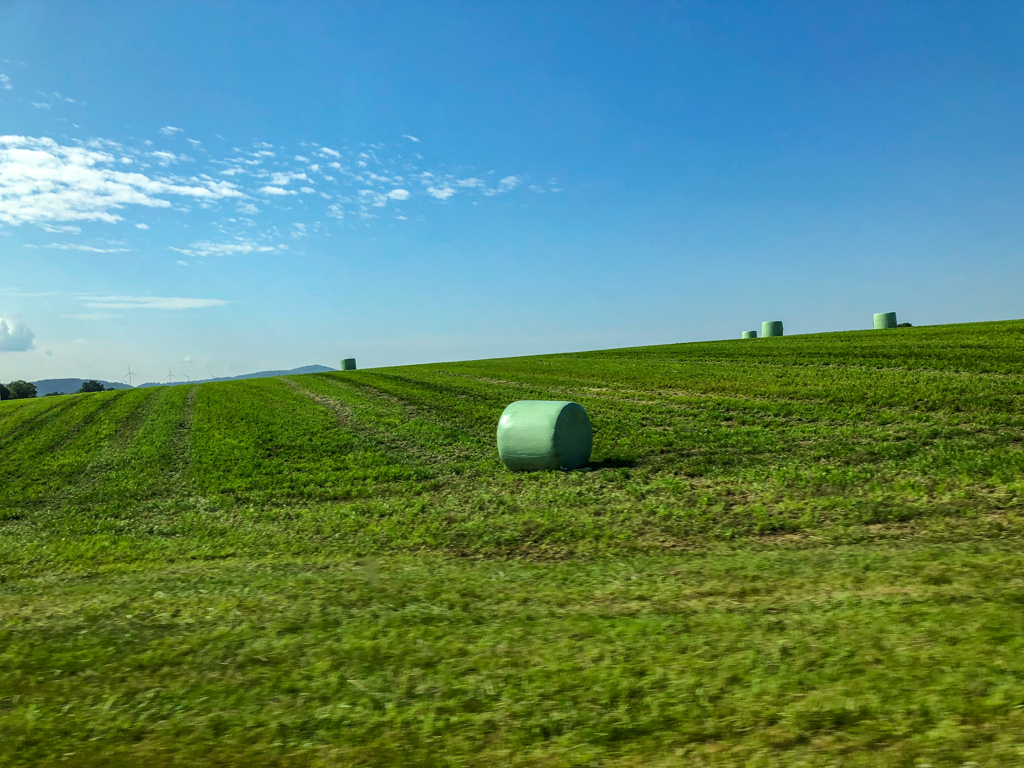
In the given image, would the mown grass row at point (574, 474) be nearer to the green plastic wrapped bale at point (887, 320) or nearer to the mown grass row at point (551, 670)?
the mown grass row at point (551, 670)

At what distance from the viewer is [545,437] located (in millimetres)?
15211

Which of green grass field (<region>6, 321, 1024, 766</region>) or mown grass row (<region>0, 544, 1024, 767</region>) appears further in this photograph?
green grass field (<region>6, 321, 1024, 766</region>)

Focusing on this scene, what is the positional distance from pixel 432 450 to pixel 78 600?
36.3 ft

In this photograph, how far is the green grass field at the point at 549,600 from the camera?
484 cm

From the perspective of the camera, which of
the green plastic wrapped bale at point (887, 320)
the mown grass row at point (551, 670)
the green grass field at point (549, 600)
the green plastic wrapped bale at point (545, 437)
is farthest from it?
the green plastic wrapped bale at point (887, 320)

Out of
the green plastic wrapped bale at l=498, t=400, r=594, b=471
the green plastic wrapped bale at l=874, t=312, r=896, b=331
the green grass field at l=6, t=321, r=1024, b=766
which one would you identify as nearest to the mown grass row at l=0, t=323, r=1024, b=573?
the green grass field at l=6, t=321, r=1024, b=766

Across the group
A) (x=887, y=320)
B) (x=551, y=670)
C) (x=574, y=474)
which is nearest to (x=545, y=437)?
(x=574, y=474)

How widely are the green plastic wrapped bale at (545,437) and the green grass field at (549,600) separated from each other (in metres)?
0.49

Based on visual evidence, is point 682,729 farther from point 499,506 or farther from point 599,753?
point 499,506

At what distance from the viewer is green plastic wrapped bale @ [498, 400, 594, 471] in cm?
1525

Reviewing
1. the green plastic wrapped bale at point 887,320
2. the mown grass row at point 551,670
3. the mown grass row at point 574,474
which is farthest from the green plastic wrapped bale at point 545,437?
the green plastic wrapped bale at point 887,320

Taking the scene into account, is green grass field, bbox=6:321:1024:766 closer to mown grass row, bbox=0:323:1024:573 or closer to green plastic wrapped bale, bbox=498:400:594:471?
mown grass row, bbox=0:323:1024:573

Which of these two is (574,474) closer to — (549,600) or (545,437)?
(545,437)

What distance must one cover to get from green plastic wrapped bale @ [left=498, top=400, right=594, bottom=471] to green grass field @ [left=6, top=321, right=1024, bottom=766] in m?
0.49
